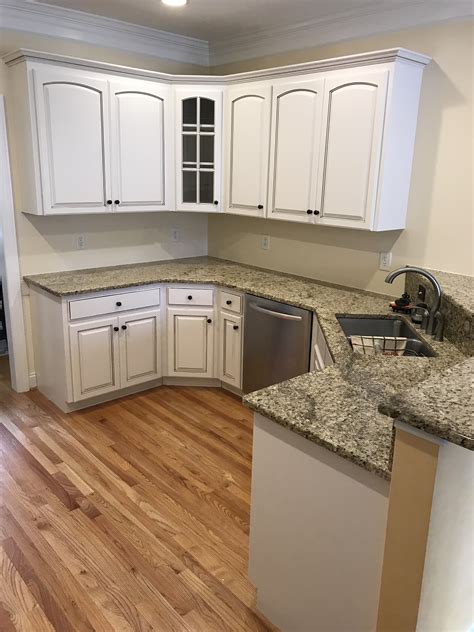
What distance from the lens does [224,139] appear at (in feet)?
12.3

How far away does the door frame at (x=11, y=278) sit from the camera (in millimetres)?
3350

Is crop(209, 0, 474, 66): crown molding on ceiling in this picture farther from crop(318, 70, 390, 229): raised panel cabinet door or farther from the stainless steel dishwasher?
the stainless steel dishwasher

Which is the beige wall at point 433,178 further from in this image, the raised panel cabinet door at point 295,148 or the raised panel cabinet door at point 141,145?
the raised panel cabinet door at point 141,145

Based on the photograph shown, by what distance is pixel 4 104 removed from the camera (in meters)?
3.26

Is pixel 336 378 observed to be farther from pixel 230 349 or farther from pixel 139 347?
pixel 139 347

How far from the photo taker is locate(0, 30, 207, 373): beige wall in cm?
340

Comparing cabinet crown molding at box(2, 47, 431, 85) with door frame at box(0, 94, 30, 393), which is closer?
cabinet crown molding at box(2, 47, 431, 85)

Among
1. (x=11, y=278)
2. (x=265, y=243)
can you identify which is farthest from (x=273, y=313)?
(x=11, y=278)

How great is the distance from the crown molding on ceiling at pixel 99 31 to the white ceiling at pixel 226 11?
0.30ft

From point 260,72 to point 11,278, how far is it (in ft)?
→ 7.27

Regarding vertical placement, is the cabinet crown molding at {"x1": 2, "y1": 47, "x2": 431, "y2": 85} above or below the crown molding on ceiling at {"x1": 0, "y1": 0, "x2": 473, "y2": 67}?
below

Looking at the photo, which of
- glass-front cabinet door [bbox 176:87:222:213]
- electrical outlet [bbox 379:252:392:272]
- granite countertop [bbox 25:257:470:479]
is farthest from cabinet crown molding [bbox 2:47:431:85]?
granite countertop [bbox 25:257:470:479]

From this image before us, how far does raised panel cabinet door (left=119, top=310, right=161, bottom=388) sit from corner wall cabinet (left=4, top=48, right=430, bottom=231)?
32.1 inches

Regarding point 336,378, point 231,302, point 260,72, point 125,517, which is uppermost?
point 260,72
